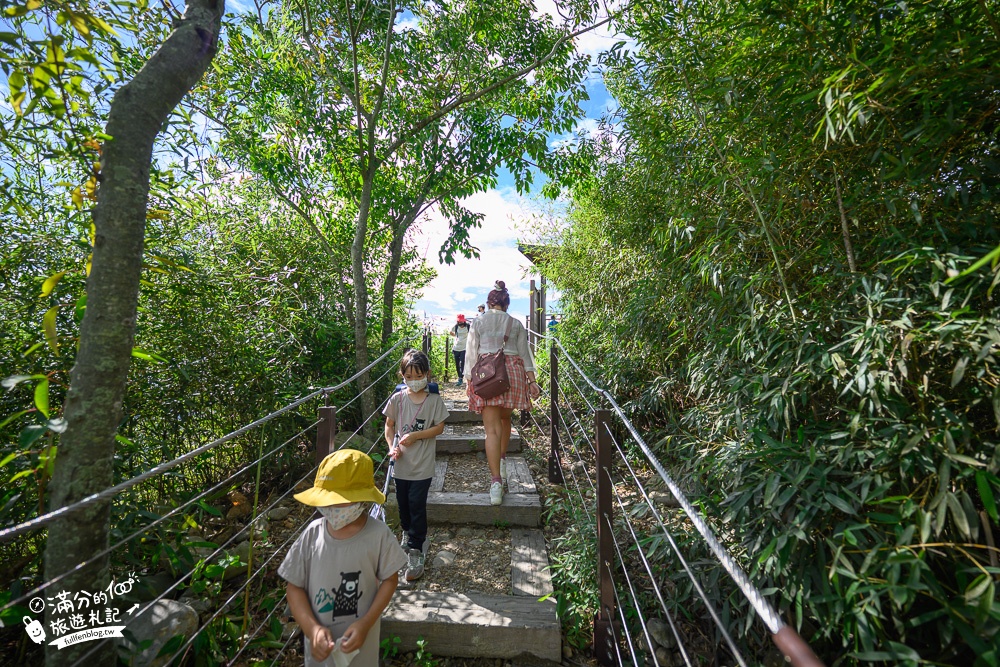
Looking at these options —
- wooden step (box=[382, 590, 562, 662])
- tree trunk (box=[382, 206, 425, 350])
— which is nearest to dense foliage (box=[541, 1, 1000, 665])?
wooden step (box=[382, 590, 562, 662])

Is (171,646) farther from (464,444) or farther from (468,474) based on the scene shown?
(464,444)

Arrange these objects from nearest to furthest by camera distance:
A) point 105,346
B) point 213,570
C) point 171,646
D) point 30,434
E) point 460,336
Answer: point 30,434, point 105,346, point 171,646, point 213,570, point 460,336

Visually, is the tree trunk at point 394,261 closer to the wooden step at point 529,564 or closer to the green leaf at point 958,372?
the wooden step at point 529,564

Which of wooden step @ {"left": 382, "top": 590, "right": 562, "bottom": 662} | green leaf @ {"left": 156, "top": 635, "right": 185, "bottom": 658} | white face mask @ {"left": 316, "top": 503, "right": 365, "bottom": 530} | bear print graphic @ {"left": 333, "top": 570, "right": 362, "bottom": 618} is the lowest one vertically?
wooden step @ {"left": 382, "top": 590, "right": 562, "bottom": 662}

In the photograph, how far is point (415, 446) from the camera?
8.44 feet

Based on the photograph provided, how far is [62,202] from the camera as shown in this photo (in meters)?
2.10

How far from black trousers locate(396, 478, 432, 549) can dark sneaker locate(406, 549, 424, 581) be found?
37mm

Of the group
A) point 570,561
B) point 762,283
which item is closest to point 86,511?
point 570,561

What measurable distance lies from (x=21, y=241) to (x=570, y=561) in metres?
2.87

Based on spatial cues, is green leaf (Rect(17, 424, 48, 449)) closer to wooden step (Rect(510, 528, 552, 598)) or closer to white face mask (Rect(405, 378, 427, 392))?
white face mask (Rect(405, 378, 427, 392))

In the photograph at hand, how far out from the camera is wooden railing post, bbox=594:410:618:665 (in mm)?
1960

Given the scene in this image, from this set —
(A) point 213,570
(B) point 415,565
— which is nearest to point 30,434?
(A) point 213,570

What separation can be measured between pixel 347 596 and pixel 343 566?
102mm

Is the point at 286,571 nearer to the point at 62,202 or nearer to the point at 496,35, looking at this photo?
the point at 62,202
